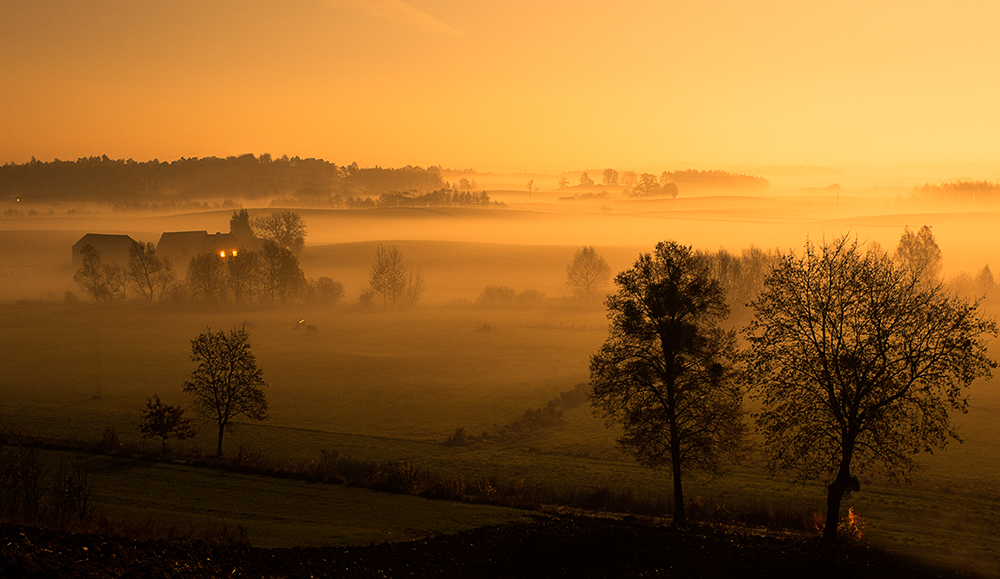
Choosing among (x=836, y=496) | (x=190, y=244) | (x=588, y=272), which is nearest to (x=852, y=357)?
(x=836, y=496)

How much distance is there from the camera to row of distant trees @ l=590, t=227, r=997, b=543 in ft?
70.6

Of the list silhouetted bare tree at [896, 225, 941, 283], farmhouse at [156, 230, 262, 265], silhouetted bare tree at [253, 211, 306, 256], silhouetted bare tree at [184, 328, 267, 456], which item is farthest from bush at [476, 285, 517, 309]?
silhouetted bare tree at [896, 225, 941, 283]

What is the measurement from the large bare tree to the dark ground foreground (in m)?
3.05

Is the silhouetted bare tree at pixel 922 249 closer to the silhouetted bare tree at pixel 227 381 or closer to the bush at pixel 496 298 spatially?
the bush at pixel 496 298

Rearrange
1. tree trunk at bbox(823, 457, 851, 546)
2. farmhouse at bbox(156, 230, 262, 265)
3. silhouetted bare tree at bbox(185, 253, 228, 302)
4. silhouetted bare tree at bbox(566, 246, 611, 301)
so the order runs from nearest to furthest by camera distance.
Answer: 1. tree trunk at bbox(823, 457, 851, 546)
2. silhouetted bare tree at bbox(185, 253, 228, 302)
3. silhouetted bare tree at bbox(566, 246, 611, 301)
4. farmhouse at bbox(156, 230, 262, 265)

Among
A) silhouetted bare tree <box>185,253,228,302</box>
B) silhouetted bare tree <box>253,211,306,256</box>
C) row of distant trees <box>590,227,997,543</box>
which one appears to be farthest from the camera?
silhouetted bare tree <box>253,211,306,256</box>

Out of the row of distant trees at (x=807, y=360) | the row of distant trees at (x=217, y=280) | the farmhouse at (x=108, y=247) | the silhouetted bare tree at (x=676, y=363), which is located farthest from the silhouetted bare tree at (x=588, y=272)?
the farmhouse at (x=108, y=247)

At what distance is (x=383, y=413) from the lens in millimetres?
52750

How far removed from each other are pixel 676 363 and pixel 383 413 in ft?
107

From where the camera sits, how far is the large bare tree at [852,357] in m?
21.2

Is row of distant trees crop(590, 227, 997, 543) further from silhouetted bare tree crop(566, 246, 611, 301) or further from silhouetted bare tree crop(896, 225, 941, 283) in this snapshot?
silhouetted bare tree crop(896, 225, 941, 283)

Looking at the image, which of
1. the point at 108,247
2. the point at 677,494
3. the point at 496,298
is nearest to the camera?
the point at 677,494

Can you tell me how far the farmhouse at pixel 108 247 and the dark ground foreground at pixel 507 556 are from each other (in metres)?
146

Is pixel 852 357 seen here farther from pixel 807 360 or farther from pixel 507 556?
pixel 507 556
